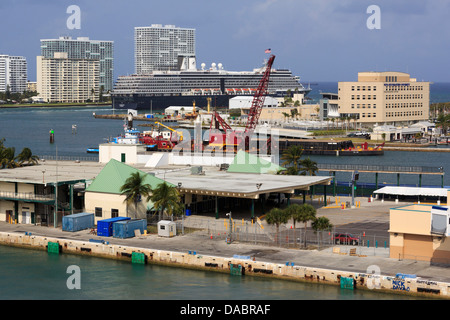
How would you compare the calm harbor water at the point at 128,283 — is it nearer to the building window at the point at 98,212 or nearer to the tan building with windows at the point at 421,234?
the tan building with windows at the point at 421,234

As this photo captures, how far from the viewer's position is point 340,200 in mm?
47969

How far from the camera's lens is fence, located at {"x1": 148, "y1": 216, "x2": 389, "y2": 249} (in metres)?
33.9

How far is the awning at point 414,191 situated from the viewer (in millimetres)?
45906

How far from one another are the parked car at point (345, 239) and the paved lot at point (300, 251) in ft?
3.00

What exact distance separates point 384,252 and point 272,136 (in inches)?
3064

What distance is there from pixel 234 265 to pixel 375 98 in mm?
90082

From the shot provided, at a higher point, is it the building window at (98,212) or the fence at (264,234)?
the building window at (98,212)

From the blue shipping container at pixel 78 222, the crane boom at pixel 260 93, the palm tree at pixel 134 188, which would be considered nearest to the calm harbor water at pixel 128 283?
the blue shipping container at pixel 78 222

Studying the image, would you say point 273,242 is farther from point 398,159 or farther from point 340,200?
point 398,159

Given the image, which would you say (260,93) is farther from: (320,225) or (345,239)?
(320,225)

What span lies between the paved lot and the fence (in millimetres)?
646
